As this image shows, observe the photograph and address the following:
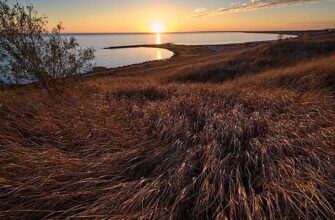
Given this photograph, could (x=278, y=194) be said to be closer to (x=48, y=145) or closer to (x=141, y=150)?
(x=141, y=150)

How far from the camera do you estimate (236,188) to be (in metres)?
3.89

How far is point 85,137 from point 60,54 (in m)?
5.25

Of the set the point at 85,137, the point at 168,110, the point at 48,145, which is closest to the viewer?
the point at 48,145

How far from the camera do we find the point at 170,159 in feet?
15.2

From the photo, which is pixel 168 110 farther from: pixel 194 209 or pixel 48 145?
pixel 194 209

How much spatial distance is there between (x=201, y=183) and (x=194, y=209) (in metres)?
0.52

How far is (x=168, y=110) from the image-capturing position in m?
7.20

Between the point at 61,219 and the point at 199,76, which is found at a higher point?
the point at 61,219

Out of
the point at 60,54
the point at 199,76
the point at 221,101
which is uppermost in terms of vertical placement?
the point at 60,54

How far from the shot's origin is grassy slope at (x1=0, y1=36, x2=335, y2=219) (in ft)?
12.0

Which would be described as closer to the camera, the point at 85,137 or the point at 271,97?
the point at 85,137

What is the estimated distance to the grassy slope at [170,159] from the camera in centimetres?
364

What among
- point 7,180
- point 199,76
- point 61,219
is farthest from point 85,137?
point 199,76

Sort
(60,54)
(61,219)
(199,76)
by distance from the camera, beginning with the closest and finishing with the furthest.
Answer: (61,219), (60,54), (199,76)
